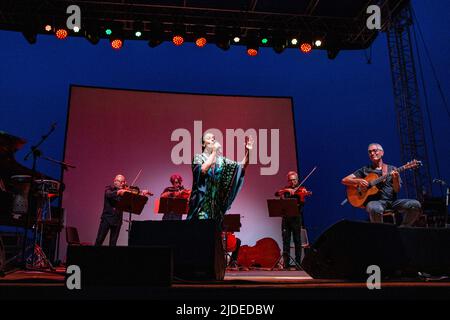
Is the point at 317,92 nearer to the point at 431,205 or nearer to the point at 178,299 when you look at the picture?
the point at 431,205

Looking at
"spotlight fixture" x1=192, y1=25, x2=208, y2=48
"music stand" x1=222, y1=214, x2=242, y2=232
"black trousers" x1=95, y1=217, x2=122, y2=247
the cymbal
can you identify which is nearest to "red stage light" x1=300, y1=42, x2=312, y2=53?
"spotlight fixture" x1=192, y1=25, x2=208, y2=48

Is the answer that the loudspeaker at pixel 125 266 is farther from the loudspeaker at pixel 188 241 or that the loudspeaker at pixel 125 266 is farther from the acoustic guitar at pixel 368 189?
the acoustic guitar at pixel 368 189

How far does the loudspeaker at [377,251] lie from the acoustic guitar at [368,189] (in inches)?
91.6

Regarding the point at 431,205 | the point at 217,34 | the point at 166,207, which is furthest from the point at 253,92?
the point at 166,207

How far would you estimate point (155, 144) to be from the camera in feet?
36.0

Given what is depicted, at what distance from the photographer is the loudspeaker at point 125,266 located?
8.73ft

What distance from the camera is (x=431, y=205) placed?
9453mm

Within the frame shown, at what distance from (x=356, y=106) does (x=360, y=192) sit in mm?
13032

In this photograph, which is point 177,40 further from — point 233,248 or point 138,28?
point 233,248

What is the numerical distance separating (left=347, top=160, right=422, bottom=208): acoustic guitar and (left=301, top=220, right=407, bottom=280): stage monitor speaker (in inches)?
105

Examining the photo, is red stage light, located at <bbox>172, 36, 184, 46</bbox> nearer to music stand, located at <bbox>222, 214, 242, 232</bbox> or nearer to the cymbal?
music stand, located at <bbox>222, 214, 242, 232</bbox>

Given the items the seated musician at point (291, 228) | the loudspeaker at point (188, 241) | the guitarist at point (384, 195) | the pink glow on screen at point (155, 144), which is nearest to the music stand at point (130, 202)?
the seated musician at point (291, 228)

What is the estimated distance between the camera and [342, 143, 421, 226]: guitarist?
5.53 meters

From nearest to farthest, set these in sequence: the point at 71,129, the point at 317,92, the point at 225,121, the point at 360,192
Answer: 1. the point at 360,192
2. the point at 71,129
3. the point at 225,121
4. the point at 317,92
